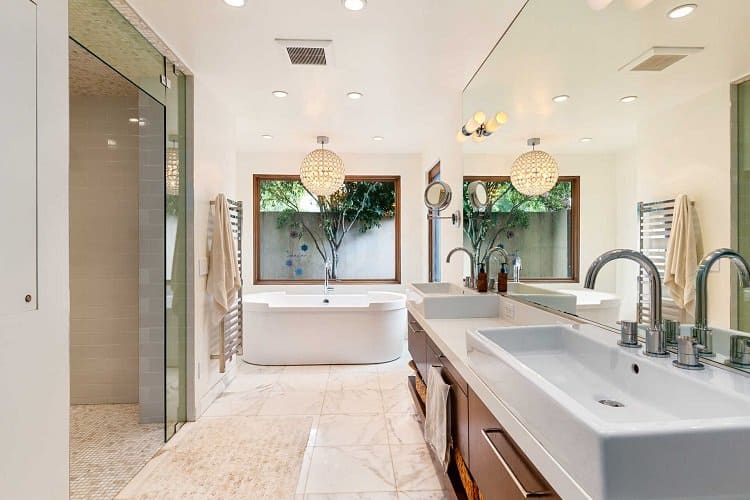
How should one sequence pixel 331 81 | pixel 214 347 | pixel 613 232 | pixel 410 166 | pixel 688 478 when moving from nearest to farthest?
pixel 688 478
pixel 613 232
pixel 331 81
pixel 214 347
pixel 410 166

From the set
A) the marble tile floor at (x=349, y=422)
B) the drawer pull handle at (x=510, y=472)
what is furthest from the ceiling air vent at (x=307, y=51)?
the marble tile floor at (x=349, y=422)

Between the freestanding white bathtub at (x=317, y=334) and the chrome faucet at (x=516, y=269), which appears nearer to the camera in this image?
the chrome faucet at (x=516, y=269)

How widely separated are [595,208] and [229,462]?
95.5 inches

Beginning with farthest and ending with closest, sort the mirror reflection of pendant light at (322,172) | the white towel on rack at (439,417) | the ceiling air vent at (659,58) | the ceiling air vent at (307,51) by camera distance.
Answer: the mirror reflection of pendant light at (322,172), the ceiling air vent at (307,51), the white towel on rack at (439,417), the ceiling air vent at (659,58)

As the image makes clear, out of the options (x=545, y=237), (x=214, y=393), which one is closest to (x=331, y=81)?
(x=545, y=237)

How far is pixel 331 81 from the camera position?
299 centimetres

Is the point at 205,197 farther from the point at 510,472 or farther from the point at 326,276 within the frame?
the point at 510,472

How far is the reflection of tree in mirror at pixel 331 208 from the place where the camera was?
5.31 meters

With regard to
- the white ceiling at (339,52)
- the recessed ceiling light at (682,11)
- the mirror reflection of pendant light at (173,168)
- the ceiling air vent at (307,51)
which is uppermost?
the white ceiling at (339,52)

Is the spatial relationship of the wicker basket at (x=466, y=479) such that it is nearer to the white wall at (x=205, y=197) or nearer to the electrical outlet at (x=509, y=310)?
the electrical outlet at (x=509, y=310)

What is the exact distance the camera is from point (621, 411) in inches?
42.7

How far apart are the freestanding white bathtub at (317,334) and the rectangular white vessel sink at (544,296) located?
202cm

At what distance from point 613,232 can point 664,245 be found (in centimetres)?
32
